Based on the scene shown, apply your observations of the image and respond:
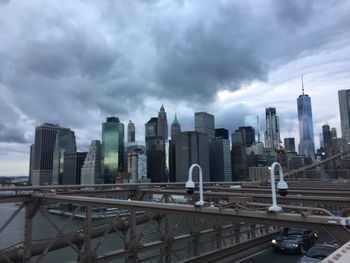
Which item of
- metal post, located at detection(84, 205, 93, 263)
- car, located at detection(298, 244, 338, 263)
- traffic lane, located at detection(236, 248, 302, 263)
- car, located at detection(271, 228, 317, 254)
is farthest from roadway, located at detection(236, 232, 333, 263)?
metal post, located at detection(84, 205, 93, 263)

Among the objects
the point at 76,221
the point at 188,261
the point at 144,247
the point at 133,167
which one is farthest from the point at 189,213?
the point at 133,167

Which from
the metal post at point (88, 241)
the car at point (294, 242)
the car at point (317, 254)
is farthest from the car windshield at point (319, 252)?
the metal post at point (88, 241)

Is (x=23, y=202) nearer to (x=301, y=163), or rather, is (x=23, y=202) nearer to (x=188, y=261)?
(x=188, y=261)

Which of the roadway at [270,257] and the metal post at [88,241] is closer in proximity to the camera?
the metal post at [88,241]

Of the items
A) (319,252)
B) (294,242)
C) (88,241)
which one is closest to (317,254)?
(319,252)

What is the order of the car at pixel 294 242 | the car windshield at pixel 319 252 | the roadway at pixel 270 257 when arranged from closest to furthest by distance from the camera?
the car windshield at pixel 319 252, the roadway at pixel 270 257, the car at pixel 294 242

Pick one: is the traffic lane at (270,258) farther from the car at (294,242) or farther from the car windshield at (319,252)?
the car windshield at (319,252)

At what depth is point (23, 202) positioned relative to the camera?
634 inches

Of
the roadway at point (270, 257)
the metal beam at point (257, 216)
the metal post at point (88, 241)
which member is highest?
the metal beam at point (257, 216)

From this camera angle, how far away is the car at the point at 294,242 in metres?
24.9

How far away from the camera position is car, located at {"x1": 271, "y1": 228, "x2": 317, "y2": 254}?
24.9m

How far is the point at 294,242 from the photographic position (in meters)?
25.4

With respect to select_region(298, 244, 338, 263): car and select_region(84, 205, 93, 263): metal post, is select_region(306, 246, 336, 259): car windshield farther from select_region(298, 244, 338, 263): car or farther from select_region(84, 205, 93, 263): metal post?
select_region(84, 205, 93, 263): metal post

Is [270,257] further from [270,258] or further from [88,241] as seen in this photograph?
[88,241]
